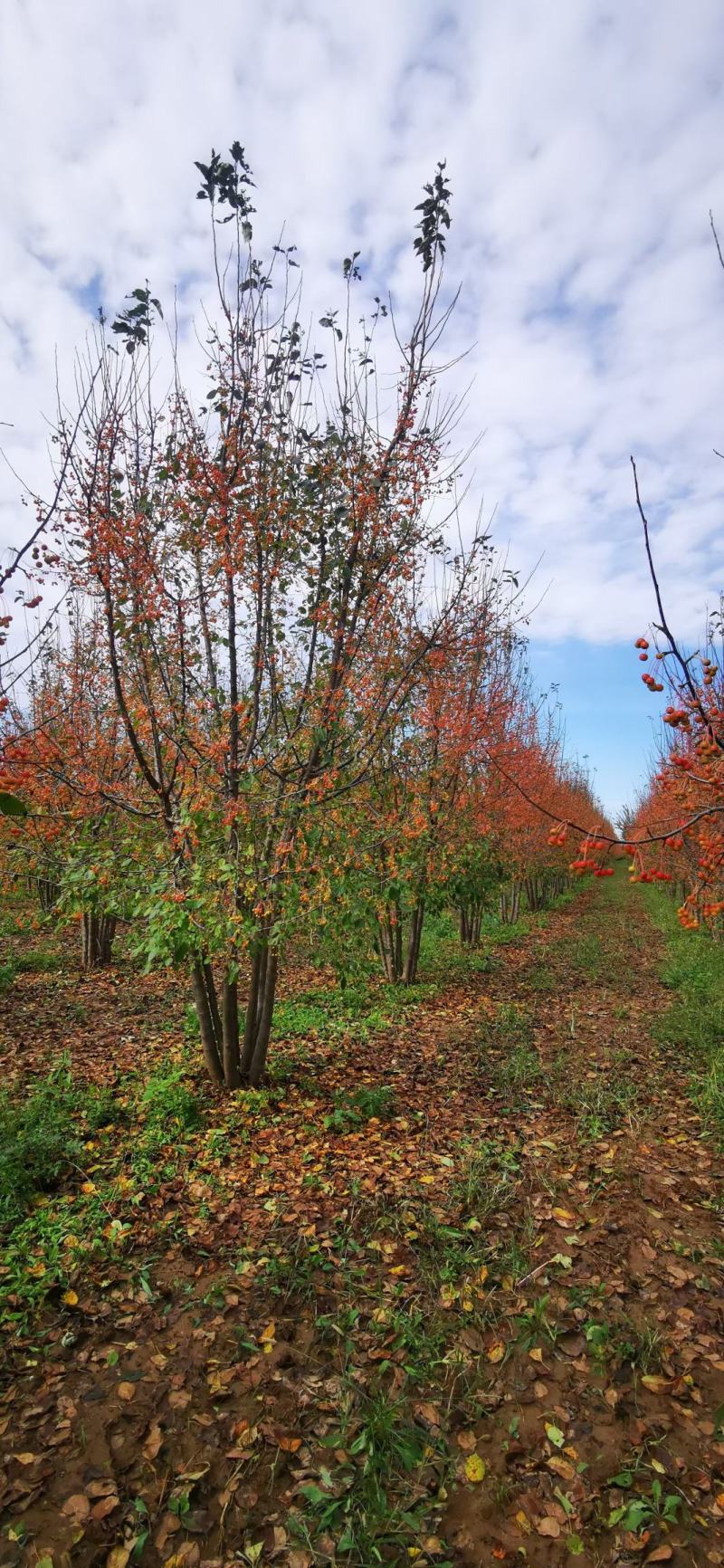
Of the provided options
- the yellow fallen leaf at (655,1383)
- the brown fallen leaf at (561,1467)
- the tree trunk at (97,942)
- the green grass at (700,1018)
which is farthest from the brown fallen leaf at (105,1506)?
the tree trunk at (97,942)

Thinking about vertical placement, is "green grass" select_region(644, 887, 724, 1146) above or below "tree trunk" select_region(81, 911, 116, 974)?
below

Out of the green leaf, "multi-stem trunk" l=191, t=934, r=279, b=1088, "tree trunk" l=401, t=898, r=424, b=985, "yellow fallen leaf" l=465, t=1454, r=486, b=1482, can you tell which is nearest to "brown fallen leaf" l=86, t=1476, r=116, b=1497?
"yellow fallen leaf" l=465, t=1454, r=486, b=1482

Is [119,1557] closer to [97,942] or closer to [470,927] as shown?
[97,942]

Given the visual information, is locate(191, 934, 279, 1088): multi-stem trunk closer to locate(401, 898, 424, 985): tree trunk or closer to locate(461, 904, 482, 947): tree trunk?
locate(401, 898, 424, 985): tree trunk

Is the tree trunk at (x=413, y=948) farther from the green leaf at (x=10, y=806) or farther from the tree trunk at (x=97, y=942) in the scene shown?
the green leaf at (x=10, y=806)

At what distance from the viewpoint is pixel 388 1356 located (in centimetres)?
316

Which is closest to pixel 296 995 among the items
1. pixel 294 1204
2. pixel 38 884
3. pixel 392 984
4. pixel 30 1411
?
pixel 392 984

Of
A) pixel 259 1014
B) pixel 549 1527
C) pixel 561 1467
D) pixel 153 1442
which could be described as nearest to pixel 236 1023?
pixel 259 1014

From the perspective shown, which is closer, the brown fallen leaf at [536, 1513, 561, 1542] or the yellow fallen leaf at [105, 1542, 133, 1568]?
the yellow fallen leaf at [105, 1542, 133, 1568]

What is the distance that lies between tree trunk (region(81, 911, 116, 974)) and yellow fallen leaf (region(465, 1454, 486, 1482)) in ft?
28.2

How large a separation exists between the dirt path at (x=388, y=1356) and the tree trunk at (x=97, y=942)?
5.76 m

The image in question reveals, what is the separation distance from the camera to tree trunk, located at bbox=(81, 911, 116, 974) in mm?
10164

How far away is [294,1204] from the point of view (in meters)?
4.25

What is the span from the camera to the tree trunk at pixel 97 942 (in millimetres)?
10164
